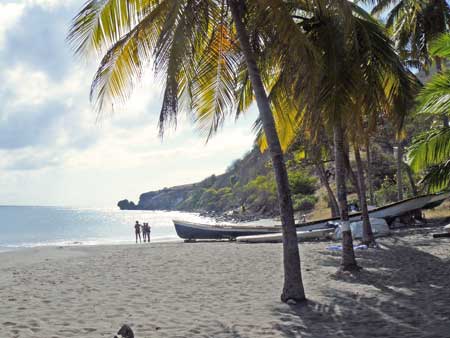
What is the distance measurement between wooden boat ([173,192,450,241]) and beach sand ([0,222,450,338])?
20.0 ft

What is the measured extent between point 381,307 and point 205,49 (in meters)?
5.46

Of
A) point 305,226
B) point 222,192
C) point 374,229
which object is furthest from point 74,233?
point 374,229

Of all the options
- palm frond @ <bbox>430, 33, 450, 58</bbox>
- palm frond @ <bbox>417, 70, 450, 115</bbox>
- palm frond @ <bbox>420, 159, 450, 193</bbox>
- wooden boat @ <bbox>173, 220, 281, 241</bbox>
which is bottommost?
wooden boat @ <bbox>173, 220, 281, 241</bbox>

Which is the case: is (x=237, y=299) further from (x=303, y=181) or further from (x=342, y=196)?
(x=303, y=181)

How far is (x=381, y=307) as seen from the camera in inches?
276

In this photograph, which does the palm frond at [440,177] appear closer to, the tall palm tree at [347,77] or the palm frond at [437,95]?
the tall palm tree at [347,77]

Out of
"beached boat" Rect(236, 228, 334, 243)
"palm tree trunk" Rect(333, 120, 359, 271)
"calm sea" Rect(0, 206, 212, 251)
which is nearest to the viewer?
"palm tree trunk" Rect(333, 120, 359, 271)

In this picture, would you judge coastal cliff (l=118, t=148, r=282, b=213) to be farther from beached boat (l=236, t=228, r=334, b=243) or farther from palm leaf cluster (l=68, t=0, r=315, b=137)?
palm leaf cluster (l=68, t=0, r=315, b=137)

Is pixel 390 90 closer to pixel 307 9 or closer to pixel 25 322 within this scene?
pixel 307 9

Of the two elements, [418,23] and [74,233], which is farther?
[74,233]

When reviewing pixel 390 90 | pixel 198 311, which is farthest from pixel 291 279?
pixel 390 90

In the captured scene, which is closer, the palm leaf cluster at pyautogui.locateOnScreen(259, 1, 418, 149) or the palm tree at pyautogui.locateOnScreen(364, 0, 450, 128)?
the palm leaf cluster at pyautogui.locateOnScreen(259, 1, 418, 149)

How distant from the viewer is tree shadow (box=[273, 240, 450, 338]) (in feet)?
19.2

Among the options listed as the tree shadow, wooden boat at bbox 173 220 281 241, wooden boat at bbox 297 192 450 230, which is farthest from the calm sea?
the tree shadow
